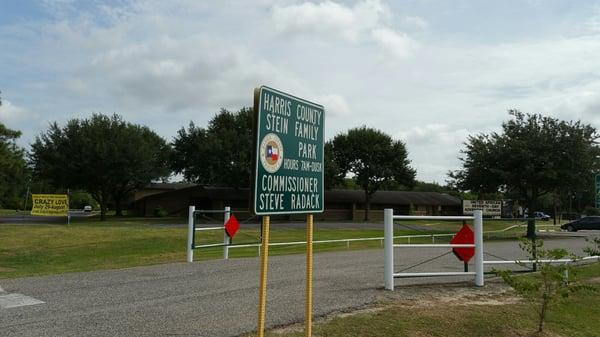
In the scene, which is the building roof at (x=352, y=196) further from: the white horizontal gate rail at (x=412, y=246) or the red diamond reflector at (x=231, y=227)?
the white horizontal gate rail at (x=412, y=246)

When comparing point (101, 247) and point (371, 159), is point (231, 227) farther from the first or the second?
point (371, 159)

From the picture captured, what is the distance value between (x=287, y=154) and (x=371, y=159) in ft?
193

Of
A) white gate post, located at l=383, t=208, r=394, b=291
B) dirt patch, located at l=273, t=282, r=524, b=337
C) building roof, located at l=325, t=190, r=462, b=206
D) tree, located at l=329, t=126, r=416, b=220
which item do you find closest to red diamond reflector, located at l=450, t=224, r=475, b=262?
dirt patch, located at l=273, t=282, r=524, b=337

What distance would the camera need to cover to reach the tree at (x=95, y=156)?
48219mm

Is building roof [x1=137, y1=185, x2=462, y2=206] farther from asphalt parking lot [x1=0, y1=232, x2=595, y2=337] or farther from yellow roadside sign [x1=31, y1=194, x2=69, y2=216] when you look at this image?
asphalt parking lot [x1=0, y1=232, x2=595, y2=337]

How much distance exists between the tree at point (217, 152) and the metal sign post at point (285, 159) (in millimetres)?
46402

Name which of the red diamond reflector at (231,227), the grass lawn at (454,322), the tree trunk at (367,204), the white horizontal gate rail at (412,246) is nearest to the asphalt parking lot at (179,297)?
the white horizontal gate rail at (412,246)

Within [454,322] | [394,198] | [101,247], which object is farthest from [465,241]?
[394,198]

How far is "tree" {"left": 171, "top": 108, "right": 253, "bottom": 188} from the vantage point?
174ft

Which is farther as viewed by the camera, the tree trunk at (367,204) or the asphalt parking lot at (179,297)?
the tree trunk at (367,204)

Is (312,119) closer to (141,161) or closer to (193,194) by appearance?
(141,161)

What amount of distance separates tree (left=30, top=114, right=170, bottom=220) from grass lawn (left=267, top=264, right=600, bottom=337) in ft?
146

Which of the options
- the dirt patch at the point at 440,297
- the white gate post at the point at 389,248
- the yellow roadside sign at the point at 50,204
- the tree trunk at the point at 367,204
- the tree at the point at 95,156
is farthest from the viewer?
the tree trunk at the point at 367,204

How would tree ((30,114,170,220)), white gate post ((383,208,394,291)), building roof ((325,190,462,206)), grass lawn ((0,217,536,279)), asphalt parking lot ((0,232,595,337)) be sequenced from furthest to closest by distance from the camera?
1. building roof ((325,190,462,206))
2. tree ((30,114,170,220))
3. grass lawn ((0,217,536,279))
4. white gate post ((383,208,394,291))
5. asphalt parking lot ((0,232,595,337))
